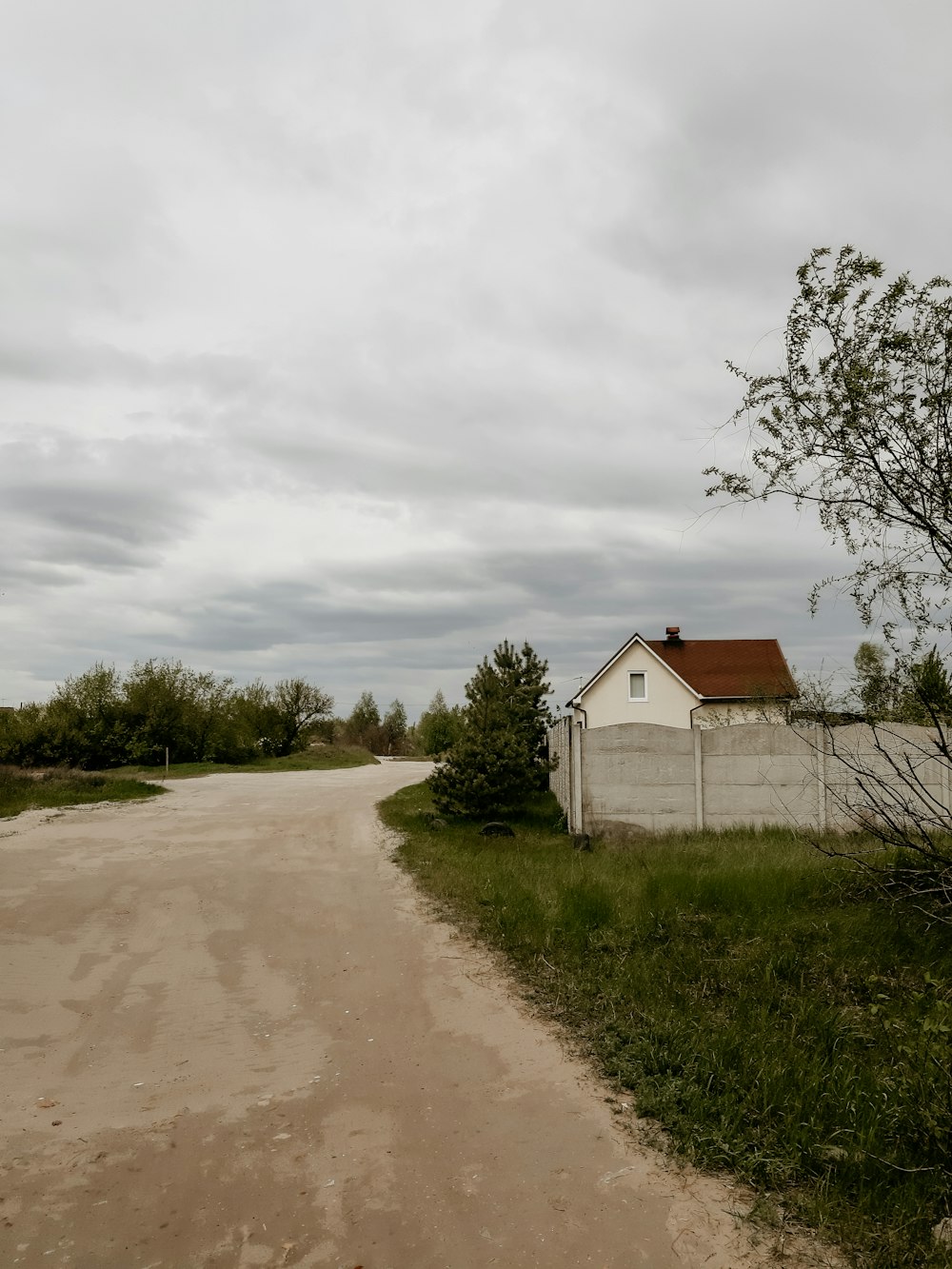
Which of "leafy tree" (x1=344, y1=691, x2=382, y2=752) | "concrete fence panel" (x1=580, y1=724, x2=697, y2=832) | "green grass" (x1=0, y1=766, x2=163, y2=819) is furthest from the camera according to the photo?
"leafy tree" (x1=344, y1=691, x2=382, y2=752)

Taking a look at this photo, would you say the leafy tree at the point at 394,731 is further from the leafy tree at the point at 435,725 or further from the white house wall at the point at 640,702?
the white house wall at the point at 640,702

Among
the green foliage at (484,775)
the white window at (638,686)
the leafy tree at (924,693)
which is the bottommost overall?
the green foliage at (484,775)

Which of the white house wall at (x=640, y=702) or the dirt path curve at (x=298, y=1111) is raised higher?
the white house wall at (x=640, y=702)

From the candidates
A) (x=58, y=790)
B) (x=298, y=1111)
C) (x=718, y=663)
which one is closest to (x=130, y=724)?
(x=58, y=790)

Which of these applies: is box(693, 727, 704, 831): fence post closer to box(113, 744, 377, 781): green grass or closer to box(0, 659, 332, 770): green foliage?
box(113, 744, 377, 781): green grass

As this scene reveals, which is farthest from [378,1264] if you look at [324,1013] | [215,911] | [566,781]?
[566,781]

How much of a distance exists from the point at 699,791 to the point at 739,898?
502 cm

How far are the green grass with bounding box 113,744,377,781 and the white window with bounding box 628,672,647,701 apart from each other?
1341 cm

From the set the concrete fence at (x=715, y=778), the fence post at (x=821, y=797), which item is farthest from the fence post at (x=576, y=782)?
the fence post at (x=821, y=797)

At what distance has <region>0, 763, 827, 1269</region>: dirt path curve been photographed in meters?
3.57

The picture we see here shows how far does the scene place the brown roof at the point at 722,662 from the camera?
113 feet

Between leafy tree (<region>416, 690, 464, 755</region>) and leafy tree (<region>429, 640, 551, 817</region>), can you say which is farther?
Result: leafy tree (<region>416, 690, 464, 755</region>)

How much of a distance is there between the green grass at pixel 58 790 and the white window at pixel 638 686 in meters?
19.7

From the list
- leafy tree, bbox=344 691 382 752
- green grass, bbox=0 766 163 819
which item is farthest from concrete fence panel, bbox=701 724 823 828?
leafy tree, bbox=344 691 382 752
